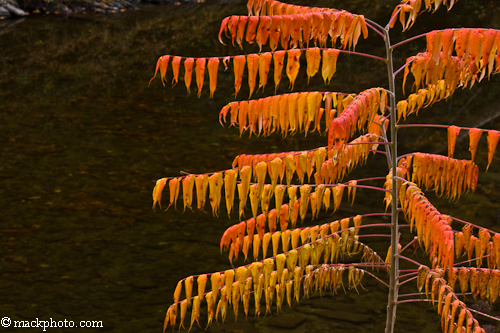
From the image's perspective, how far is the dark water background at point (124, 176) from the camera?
5.69m

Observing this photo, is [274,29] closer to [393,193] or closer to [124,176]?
[393,193]

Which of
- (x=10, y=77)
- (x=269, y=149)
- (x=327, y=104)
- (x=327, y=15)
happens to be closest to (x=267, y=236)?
(x=327, y=104)

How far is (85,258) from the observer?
6.55 metres

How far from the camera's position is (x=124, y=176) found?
Result: 8.89m

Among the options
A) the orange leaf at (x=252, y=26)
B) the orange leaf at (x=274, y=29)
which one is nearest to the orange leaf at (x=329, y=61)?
the orange leaf at (x=274, y=29)

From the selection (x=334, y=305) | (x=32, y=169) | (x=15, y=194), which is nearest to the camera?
(x=334, y=305)

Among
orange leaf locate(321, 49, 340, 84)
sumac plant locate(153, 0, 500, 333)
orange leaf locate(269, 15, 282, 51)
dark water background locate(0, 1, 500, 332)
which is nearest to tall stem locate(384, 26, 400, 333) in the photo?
sumac plant locate(153, 0, 500, 333)

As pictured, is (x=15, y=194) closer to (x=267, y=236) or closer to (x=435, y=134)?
(x=267, y=236)

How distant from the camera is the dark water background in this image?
18.7 feet

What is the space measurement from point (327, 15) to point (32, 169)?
7.74 meters

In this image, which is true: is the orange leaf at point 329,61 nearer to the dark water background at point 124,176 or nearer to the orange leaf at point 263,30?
the orange leaf at point 263,30

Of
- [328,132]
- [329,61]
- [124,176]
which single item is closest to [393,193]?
[328,132]

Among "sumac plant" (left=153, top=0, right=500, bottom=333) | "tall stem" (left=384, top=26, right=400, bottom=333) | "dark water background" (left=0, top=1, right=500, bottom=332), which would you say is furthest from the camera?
"dark water background" (left=0, top=1, right=500, bottom=332)

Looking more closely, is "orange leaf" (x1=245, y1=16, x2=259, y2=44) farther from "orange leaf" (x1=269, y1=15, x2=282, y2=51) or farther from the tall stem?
the tall stem
